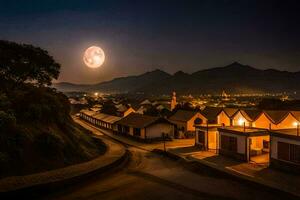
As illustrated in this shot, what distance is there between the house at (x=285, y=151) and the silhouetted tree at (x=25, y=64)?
22.4 metres

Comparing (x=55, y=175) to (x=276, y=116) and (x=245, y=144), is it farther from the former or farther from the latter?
(x=276, y=116)

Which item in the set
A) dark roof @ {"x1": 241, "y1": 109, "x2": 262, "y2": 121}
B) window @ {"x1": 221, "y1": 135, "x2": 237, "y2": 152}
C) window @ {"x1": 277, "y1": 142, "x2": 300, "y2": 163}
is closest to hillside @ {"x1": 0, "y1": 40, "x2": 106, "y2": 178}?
window @ {"x1": 221, "y1": 135, "x2": 237, "y2": 152}

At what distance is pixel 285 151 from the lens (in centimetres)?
2394

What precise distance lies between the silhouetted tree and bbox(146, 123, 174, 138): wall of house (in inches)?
728

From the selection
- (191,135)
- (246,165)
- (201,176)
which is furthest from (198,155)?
(191,135)

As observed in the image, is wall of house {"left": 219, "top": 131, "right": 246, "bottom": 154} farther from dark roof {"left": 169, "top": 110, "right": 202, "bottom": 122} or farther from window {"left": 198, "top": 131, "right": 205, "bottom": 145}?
dark roof {"left": 169, "top": 110, "right": 202, "bottom": 122}

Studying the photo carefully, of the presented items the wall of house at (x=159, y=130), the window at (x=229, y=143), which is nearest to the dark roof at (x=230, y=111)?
the wall of house at (x=159, y=130)

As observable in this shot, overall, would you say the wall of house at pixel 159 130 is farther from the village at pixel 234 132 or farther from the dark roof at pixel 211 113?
the dark roof at pixel 211 113

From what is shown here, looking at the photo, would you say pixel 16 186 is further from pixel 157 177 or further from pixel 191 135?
pixel 191 135

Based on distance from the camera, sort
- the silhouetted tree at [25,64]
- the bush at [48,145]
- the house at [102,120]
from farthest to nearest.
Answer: the house at [102,120], the silhouetted tree at [25,64], the bush at [48,145]

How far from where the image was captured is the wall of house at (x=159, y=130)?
44.6m

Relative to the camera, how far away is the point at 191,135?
161ft

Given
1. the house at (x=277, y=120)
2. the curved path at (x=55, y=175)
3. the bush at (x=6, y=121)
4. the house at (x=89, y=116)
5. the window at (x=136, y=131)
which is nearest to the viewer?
the curved path at (x=55, y=175)

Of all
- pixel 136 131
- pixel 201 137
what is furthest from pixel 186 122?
pixel 201 137
